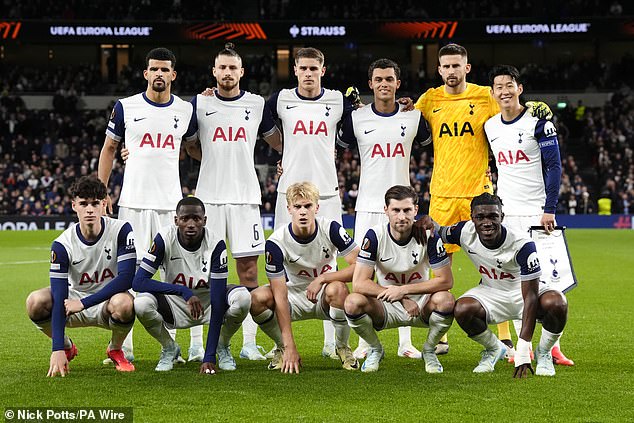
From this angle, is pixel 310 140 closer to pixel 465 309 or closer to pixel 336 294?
pixel 336 294

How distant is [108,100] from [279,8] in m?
7.72

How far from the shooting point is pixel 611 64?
37750 millimetres

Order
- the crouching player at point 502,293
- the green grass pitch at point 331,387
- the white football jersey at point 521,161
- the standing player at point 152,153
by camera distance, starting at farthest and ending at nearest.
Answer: the standing player at point 152,153 < the white football jersey at point 521,161 < the crouching player at point 502,293 < the green grass pitch at point 331,387

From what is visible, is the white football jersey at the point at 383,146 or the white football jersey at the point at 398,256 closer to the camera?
the white football jersey at the point at 398,256

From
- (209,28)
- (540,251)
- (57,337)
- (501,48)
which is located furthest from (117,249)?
(501,48)

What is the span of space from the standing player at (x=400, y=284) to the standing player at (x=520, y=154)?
827mm

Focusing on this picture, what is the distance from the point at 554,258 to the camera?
7.07m

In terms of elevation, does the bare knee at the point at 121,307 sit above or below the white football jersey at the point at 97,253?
below

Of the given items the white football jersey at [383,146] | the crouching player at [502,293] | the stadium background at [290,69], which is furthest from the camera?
the stadium background at [290,69]

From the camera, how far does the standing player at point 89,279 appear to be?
6.45 metres

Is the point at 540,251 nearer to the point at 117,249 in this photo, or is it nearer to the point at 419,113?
the point at 419,113

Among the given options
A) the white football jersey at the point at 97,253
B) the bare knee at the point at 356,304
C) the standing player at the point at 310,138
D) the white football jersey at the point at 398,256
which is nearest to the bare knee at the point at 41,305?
the white football jersey at the point at 97,253

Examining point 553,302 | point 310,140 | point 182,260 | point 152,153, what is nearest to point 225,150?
point 152,153

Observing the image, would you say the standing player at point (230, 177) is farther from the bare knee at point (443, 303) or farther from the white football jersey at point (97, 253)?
the bare knee at point (443, 303)
